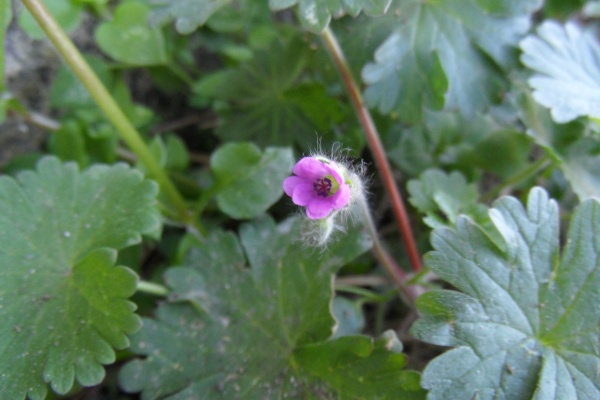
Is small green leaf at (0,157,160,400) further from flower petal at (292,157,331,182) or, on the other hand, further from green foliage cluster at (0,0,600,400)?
flower petal at (292,157,331,182)

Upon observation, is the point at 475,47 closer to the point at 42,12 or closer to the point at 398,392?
the point at 398,392

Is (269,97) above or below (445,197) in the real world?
above

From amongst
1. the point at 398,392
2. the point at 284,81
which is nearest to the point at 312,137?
the point at 284,81

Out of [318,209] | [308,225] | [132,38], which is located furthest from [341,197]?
[132,38]

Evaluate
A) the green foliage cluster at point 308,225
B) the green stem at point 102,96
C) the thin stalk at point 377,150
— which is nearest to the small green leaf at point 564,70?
the green foliage cluster at point 308,225

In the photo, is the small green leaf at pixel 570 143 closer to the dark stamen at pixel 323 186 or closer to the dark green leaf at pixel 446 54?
the dark green leaf at pixel 446 54

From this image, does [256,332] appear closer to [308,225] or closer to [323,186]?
[308,225]

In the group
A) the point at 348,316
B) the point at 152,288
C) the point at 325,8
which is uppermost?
the point at 325,8
